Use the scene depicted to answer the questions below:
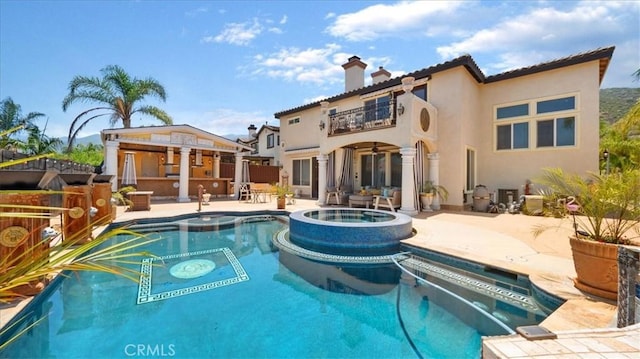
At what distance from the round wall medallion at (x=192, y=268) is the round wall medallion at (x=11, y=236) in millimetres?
2388

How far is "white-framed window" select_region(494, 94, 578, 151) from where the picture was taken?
11.3m

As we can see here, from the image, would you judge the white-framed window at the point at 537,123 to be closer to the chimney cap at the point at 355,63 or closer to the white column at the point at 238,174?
the chimney cap at the point at 355,63

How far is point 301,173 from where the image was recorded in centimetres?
1936

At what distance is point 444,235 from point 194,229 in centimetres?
809

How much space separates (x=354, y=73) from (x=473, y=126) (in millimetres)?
7865

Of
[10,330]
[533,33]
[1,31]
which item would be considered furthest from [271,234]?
[533,33]

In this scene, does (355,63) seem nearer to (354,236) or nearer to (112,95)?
(354,236)

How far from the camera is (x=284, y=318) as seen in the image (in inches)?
154

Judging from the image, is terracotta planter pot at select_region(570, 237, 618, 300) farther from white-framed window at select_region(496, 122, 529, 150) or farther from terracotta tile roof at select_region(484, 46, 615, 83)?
terracotta tile roof at select_region(484, 46, 615, 83)

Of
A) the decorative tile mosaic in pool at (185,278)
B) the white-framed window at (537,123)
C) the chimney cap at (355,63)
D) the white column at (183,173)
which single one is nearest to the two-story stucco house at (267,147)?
the white column at (183,173)

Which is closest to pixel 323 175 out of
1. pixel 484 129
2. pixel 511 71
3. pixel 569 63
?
pixel 484 129

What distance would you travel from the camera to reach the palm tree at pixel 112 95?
17531 millimetres

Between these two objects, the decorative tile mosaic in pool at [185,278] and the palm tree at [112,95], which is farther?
the palm tree at [112,95]

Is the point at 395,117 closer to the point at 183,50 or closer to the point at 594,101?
the point at 594,101
